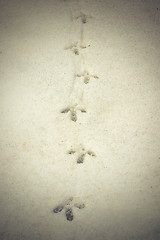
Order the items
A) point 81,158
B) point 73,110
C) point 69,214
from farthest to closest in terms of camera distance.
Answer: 1. point 73,110
2. point 81,158
3. point 69,214

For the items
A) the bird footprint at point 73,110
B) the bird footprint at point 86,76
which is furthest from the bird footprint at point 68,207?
the bird footprint at point 86,76

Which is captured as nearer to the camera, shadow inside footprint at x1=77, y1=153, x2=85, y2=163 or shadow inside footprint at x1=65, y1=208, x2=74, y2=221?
shadow inside footprint at x1=65, y1=208, x2=74, y2=221

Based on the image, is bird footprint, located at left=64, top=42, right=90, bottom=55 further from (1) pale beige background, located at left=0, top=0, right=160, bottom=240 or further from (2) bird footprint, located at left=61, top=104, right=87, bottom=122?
(2) bird footprint, located at left=61, top=104, right=87, bottom=122

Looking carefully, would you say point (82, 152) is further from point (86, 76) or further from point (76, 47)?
point (76, 47)

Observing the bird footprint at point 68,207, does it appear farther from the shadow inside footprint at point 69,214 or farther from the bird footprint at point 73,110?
the bird footprint at point 73,110

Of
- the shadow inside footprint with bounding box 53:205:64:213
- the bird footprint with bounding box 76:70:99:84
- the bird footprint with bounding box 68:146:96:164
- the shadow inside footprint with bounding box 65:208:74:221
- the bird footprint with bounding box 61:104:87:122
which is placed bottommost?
the shadow inside footprint with bounding box 65:208:74:221

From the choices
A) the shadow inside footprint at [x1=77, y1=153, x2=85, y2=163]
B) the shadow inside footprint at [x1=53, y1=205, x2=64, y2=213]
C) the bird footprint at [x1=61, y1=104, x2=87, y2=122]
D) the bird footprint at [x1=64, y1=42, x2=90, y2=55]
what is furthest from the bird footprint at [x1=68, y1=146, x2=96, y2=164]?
the bird footprint at [x1=64, y1=42, x2=90, y2=55]

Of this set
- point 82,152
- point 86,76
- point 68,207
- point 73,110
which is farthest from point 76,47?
point 68,207

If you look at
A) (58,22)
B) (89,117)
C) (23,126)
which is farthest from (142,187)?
(58,22)

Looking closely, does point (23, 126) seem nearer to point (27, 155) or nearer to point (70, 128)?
point (27, 155)
